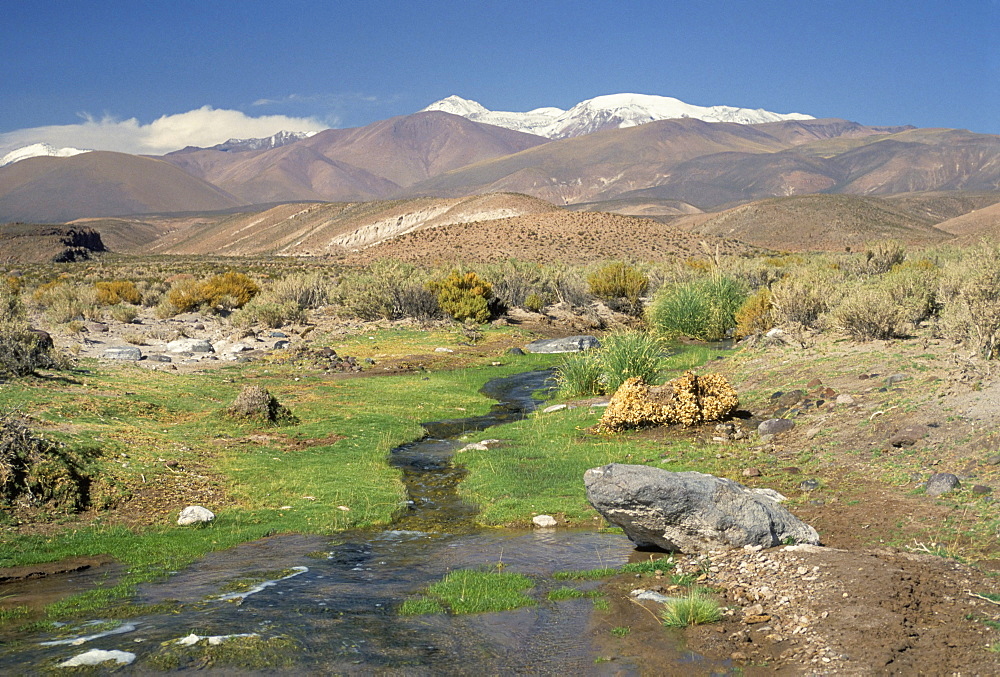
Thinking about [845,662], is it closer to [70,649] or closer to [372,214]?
[70,649]

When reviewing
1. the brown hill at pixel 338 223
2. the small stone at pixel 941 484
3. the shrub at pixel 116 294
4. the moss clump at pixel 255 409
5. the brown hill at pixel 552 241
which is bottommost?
the small stone at pixel 941 484

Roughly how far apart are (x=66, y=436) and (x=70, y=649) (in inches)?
262

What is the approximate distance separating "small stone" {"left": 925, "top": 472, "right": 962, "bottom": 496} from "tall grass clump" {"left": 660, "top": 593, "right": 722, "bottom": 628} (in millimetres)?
4426

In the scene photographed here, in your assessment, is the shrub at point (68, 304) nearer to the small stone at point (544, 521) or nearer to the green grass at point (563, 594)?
the small stone at point (544, 521)

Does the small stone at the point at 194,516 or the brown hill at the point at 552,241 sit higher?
the brown hill at the point at 552,241

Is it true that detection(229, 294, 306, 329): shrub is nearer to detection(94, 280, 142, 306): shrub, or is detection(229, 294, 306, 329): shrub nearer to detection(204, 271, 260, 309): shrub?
detection(204, 271, 260, 309): shrub

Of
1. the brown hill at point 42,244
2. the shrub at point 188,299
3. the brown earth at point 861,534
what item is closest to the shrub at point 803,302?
the brown earth at point 861,534

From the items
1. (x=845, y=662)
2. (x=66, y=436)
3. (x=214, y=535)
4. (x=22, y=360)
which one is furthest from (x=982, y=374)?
(x=22, y=360)

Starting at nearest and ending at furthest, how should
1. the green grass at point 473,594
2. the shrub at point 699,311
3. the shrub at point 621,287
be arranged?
the green grass at point 473,594 < the shrub at point 699,311 < the shrub at point 621,287

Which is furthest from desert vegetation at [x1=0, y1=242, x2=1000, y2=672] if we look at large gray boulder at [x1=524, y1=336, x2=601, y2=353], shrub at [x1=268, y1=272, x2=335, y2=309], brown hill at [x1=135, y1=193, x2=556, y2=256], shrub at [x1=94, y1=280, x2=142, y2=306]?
brown hill at [x1=135, y1=193, x2=556, y2=256]

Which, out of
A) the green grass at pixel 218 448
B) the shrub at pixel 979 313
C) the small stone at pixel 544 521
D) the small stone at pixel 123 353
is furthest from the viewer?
the small stone at pixel 123 353

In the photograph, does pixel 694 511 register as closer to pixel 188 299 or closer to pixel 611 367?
pixel 611 367

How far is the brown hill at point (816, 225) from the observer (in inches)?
4781

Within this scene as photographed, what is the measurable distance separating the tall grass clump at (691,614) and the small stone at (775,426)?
25.1 feet
